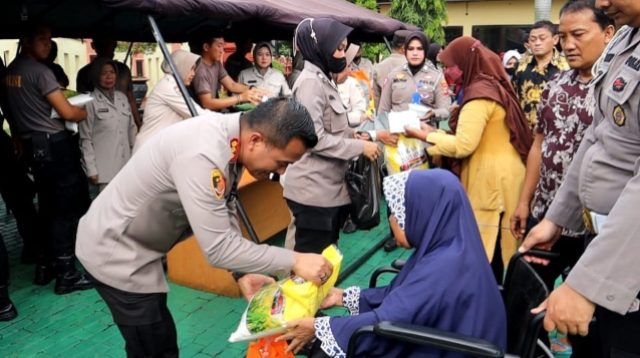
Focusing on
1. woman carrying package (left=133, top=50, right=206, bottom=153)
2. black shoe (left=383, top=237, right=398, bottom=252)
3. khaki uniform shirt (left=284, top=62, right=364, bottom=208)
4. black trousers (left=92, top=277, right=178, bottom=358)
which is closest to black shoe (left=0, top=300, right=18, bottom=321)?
woman carrying package (left=133, top=50, right=206, bottom=153)

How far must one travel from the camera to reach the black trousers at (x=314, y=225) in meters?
3.04

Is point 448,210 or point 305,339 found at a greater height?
point 448,210

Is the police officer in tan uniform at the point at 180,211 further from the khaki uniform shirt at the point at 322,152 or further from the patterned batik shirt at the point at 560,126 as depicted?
the patterned batik shirt at the point at 560,126

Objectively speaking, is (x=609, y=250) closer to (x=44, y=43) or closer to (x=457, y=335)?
(x=457, y=335)

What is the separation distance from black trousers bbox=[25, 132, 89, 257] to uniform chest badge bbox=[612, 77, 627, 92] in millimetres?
3441

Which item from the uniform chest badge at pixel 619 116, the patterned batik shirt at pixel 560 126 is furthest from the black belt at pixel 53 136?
the uniform chest badge at pixel 619 116

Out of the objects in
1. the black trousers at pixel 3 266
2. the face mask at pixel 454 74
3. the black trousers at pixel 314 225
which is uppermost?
the face mask at pixel 454 74

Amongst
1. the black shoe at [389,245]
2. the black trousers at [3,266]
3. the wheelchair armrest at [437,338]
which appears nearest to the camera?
the wheelchair armrest at [437,338]

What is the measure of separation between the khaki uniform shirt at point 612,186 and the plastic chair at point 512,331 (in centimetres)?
27

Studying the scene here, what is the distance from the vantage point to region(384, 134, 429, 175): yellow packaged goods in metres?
3.34

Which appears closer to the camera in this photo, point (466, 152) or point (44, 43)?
point (466, 152)

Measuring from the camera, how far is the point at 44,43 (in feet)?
12.0

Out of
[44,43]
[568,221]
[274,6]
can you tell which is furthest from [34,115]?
[568,221]

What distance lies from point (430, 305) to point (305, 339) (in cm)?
46
